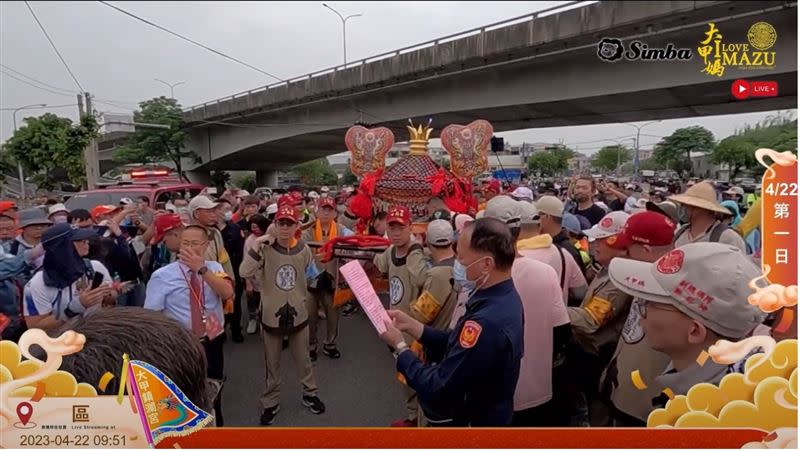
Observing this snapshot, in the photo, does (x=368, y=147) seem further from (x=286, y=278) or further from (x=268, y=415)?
(x=268, y=415)

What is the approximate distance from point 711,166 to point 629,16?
1.06 metres

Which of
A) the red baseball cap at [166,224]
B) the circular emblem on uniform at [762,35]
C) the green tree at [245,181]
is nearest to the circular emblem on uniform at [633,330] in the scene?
the circular emblem on uniform at [762,35]

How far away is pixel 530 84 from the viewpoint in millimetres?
2363

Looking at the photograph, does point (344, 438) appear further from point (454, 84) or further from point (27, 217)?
point (27, 217)

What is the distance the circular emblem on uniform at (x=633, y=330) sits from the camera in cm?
158

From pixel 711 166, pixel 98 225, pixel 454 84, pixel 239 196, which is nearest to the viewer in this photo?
pixel 711 166

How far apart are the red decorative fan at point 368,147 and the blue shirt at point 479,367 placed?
8.19 feet

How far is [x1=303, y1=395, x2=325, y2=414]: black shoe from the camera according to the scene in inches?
108

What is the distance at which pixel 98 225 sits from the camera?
3.29 metres

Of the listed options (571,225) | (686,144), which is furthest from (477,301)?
(571,225)

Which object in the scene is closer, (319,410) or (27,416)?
(27,416)

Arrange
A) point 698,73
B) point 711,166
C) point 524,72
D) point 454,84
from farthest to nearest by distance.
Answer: point 454,84 → point 524,72 → point 711,166 → point 698,73

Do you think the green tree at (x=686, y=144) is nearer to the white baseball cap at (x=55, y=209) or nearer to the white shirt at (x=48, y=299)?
the white shirt at (x=48, y=299)

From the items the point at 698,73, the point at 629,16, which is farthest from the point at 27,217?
the point at 698,73
